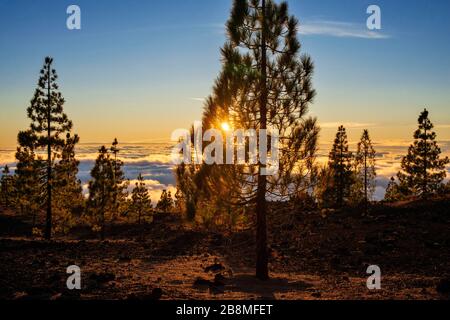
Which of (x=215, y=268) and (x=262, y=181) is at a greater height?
(x=262, y=181)

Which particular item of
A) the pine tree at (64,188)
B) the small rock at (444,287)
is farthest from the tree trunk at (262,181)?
the pine tree at (64,188)

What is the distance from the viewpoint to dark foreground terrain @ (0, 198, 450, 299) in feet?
45.1

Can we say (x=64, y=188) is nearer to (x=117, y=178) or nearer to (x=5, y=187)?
(x=117, y=178)

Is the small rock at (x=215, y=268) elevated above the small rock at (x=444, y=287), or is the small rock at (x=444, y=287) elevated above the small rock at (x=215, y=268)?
the small rock at (x=444, y=287)

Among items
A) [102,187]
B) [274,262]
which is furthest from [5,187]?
[274,262]

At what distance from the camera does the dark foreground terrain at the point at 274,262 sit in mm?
13750

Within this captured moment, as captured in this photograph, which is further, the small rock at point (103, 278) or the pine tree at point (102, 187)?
→ the pine tree at point (102, 187)

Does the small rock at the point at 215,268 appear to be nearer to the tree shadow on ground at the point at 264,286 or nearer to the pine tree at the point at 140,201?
the tree shadow on ground at the point at 264,286

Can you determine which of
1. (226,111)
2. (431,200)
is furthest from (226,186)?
(431,200)

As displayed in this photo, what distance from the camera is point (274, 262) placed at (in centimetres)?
2420

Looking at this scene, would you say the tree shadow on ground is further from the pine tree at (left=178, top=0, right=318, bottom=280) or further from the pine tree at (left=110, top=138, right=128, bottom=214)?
the pine tree at (left=110, top=138, right=128, bottom=214)

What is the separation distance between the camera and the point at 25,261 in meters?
19.0

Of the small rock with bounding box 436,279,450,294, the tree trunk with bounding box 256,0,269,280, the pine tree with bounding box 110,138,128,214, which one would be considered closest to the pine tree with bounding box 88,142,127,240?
the pine tree with bounding box 110,138,128,214
